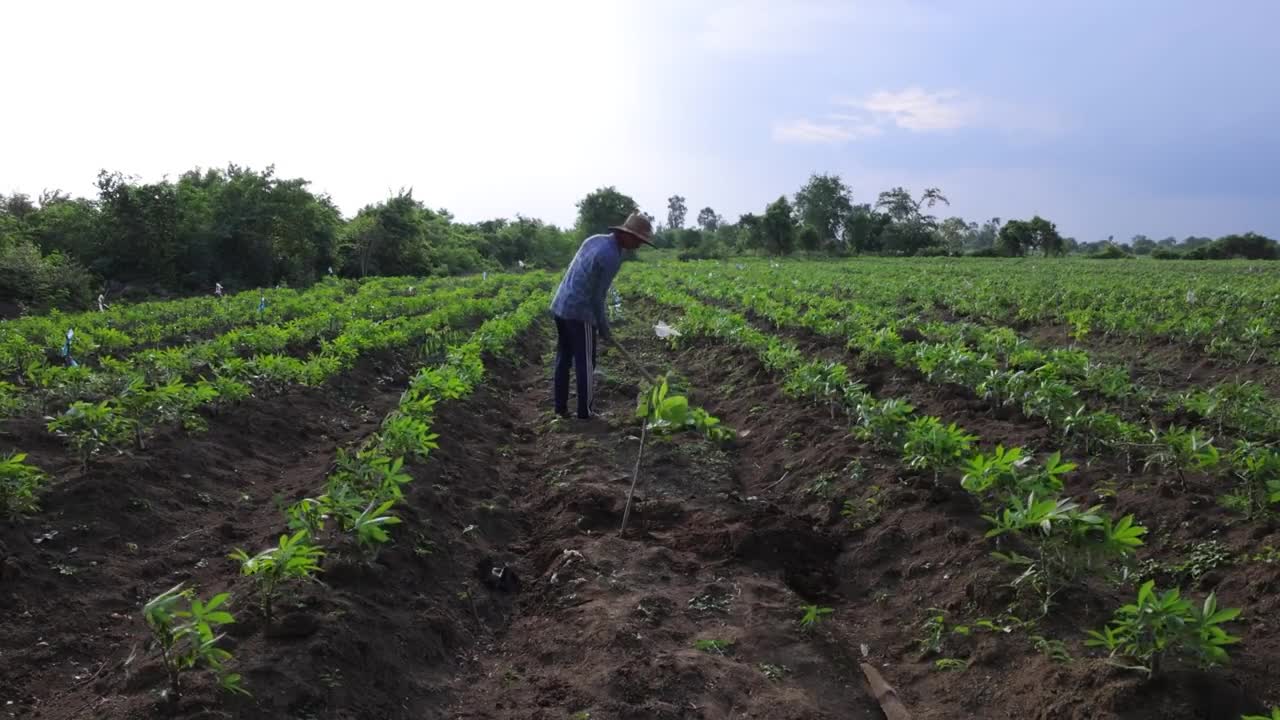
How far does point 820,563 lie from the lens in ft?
15.3

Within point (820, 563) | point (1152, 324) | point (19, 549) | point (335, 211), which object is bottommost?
point (820, 563)

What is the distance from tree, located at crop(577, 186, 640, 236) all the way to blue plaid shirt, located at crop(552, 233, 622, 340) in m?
54.8

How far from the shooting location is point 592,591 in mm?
4137

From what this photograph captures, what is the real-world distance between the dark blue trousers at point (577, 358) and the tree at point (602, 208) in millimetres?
54292

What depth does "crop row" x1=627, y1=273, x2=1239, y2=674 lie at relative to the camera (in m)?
2.77

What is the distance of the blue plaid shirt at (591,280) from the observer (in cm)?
691

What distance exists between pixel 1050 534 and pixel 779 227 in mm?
56597

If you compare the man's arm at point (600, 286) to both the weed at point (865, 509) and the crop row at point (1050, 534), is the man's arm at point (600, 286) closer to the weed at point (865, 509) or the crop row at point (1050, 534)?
the crop row at point (1050, 534)

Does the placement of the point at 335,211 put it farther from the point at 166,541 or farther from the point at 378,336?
the point at 166,541

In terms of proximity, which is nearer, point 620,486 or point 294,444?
point 620,486

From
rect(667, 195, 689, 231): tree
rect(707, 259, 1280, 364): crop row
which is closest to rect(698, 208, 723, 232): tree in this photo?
rect(667, 195, 689, 231): tree

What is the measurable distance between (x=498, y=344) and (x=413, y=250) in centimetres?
2600

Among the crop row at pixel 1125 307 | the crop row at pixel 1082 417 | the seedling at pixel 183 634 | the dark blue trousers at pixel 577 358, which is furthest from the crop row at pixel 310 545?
the crop row at pixel 1125 307

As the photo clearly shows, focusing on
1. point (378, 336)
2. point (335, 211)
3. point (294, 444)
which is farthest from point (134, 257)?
point (294, 444)
